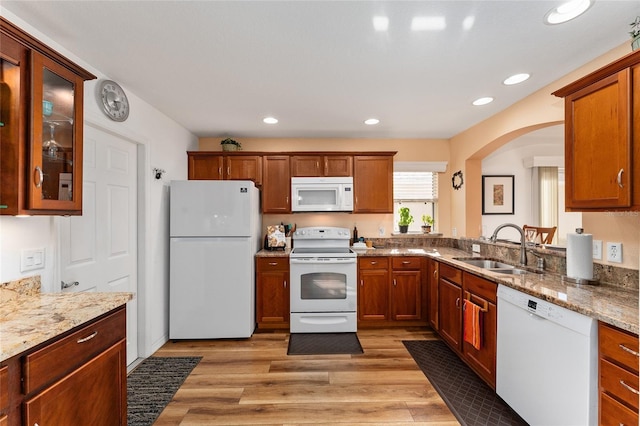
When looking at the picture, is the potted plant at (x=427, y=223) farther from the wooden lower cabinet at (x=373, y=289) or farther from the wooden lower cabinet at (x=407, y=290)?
the wooden lower cabinet at (x=373, y=289)

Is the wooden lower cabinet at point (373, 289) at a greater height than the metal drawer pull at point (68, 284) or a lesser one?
lesser

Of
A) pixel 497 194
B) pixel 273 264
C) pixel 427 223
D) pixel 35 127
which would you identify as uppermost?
pixel 35 127

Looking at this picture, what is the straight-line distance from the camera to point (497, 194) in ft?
14.6

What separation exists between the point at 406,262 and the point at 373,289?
50cm

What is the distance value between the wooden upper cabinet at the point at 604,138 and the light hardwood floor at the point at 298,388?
5.42ft

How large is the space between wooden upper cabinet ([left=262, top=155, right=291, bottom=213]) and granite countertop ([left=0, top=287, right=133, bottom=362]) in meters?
2.26

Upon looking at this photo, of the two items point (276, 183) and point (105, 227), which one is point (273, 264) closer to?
point (276, 183)

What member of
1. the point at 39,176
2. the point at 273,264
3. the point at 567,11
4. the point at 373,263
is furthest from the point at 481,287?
the point at 39,176

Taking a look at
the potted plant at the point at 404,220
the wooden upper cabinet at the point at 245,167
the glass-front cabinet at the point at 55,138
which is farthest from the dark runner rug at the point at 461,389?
the glass-front cabinet at the point at 55,138

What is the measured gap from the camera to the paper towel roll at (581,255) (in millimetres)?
1891

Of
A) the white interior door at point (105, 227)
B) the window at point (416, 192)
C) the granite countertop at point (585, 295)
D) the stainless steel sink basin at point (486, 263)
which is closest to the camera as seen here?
the granite countertop at point (585, 295)

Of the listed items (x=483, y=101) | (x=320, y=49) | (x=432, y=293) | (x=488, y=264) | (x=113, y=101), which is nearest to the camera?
(x=320, y=49)

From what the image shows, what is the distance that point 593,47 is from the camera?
1855 millimetres

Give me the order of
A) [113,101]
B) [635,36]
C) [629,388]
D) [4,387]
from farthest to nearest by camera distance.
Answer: [113,101]
[635,36]
[629,388]
[4,387]
